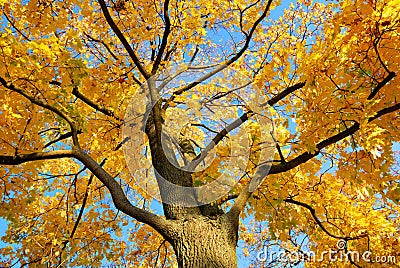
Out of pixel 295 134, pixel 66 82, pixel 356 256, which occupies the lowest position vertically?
pixel 356 256

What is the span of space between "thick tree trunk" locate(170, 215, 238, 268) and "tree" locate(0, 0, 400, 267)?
0.02 metres

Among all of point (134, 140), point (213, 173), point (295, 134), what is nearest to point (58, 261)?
point (134, 140)

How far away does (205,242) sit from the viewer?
361 centimetres

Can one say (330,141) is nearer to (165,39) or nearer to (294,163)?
(294,163)

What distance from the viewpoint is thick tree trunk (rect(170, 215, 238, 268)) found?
346cm

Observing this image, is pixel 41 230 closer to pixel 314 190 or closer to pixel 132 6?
pixel 132 6

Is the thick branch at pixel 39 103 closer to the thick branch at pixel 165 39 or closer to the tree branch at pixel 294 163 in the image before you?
the thick branch at pixel 165 39

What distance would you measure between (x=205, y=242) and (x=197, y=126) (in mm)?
3649

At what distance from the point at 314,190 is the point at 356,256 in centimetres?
161

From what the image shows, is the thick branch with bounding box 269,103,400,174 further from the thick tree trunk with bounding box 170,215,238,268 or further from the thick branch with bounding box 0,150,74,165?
the thick branch with bounding box 0,150,74,165

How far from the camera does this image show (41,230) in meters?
5.70

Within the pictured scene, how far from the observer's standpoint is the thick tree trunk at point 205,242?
3.46m

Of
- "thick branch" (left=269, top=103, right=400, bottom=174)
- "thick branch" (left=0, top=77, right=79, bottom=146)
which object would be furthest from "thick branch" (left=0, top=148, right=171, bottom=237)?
"thick branch" (left=269, top=103, right=400, bottom=174)

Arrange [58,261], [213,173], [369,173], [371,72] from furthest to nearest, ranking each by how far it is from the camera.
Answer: [58,261] < [213,173] < [369,173] < [371,72]
